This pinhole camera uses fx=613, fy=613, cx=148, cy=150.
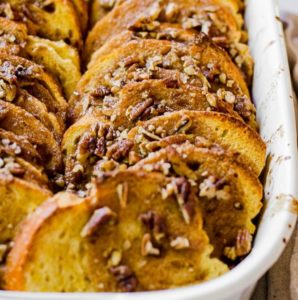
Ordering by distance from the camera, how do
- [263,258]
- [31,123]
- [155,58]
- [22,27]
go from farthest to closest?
[22,27] → [155,58] → [31,123] → [263,258]

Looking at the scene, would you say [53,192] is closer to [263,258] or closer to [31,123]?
[31,123]

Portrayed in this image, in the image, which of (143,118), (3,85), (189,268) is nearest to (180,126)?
(143,118)

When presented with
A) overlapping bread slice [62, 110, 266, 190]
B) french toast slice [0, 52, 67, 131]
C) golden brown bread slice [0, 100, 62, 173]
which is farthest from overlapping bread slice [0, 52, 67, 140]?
overlapping bread slice [62, 110, 266, 190]

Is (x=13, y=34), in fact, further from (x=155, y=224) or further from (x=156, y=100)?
(x=155, y=224)

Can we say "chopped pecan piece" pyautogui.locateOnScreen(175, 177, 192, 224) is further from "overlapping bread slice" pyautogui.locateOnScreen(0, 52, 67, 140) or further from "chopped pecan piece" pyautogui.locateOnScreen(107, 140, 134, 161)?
"overlapping bread slice" pyautogui.locateOnScreen(0, 52, 67, 140)

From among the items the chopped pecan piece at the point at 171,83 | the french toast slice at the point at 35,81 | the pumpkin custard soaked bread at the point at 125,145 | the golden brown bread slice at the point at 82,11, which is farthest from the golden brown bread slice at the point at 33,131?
the golden brown bread slice at the point at 82,11

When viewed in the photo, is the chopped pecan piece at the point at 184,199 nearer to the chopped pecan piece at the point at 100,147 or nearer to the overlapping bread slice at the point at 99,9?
the chopped pecan piece at the point at 100,147
